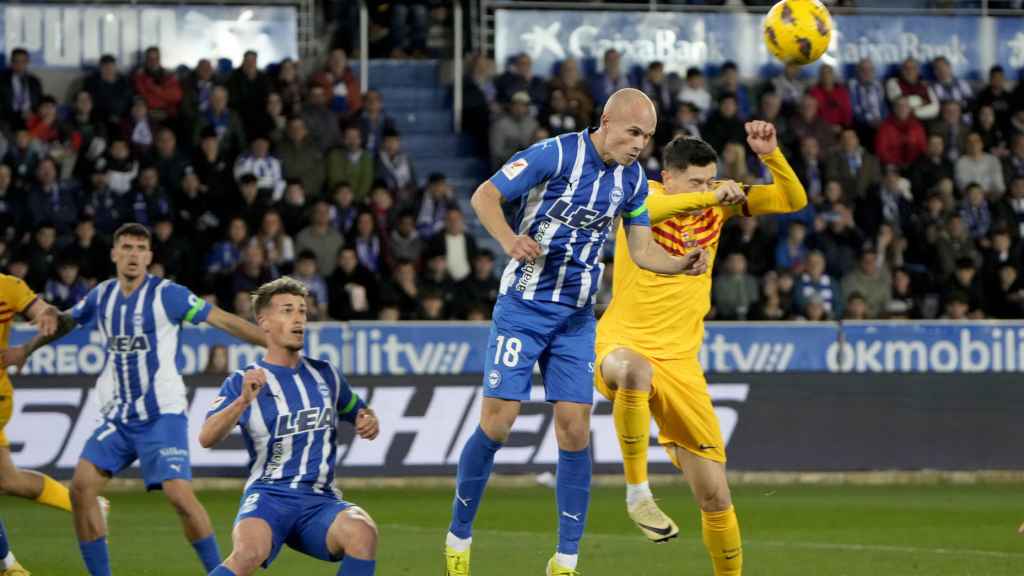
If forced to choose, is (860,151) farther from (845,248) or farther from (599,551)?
(599,551)

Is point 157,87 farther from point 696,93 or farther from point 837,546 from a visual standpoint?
point 837,546

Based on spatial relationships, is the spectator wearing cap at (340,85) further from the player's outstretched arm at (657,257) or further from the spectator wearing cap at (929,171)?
the player's outstretched arm at (657,257)

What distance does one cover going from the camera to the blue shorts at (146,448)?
356 inches

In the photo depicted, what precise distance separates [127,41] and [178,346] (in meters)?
10.9

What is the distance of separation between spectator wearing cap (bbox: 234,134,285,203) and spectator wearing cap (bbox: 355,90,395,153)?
1228mm

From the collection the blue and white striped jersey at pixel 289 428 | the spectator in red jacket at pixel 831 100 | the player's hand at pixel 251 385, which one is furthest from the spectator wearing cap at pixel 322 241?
the player's hand at pixel 251 385

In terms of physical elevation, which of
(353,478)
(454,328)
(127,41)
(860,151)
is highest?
(127,41)

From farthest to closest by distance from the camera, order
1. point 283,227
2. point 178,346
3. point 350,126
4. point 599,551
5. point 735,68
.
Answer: point 735,68 < point 350,126 < point 283,227 < point 599,551 < point 178,346

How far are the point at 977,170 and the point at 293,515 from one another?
46.8 ft

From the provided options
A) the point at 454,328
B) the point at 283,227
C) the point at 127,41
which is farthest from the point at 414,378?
the point at 127,41

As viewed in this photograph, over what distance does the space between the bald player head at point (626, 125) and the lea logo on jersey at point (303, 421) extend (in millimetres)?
1901

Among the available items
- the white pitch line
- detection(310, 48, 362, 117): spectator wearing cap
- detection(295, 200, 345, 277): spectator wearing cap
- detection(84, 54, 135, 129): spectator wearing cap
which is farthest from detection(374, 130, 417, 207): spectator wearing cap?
the white pitch line

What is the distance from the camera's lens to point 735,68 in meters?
20.4

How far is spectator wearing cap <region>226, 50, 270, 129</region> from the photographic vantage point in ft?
61.0
